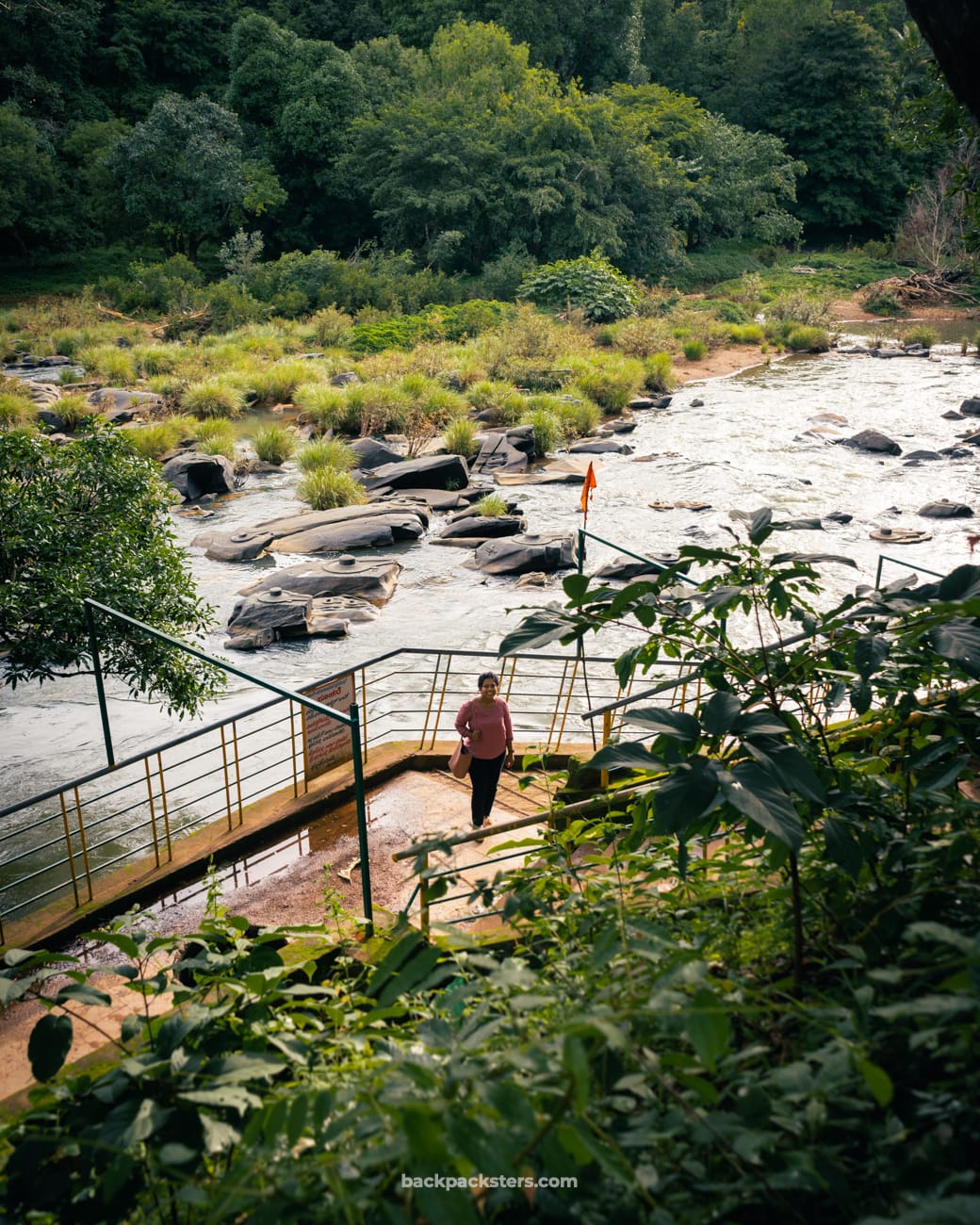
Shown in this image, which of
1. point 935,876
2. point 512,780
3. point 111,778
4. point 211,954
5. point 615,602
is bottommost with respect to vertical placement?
point 111,778

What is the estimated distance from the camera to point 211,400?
24.6m

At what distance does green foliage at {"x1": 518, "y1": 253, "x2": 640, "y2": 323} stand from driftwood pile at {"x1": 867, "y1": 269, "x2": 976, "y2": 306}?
15416 millimetres

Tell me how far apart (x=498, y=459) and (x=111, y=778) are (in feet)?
44.8

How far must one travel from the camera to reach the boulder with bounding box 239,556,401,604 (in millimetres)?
14586

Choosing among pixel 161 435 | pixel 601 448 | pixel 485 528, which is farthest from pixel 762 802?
pixel 601 448

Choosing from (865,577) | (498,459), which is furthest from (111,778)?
(498,459)

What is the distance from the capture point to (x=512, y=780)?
25.1 feet

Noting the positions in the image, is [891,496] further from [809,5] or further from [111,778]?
[809,5]

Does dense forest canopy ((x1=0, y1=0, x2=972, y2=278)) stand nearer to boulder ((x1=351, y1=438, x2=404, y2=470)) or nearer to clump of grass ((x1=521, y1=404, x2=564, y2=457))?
clump of grass ((x1=521, y1=404, x2=564, y2=457))

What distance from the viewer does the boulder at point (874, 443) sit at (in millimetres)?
22109

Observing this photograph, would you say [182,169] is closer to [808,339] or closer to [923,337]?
[808,339]

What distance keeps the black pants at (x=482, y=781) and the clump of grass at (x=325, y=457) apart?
549 inches

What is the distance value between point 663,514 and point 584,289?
21.9 metres

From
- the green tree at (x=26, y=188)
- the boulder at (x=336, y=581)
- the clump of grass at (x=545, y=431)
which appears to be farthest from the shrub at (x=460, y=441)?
the green tree at (x=26, y=188)
